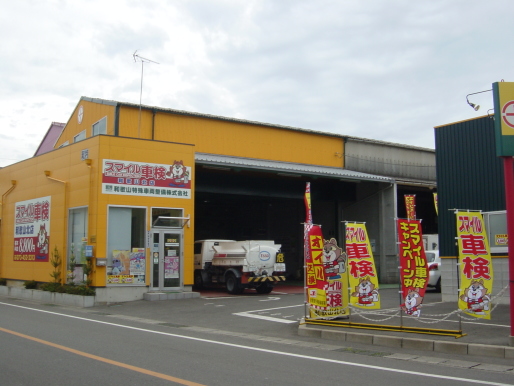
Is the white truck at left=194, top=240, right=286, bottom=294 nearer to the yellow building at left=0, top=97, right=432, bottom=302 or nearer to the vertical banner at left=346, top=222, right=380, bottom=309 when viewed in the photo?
the yellow building at left=0, top=97, right=432, bottom=302

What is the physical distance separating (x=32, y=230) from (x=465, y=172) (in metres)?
17.9

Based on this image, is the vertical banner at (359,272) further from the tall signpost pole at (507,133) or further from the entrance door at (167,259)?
the entrance door at (167,259)

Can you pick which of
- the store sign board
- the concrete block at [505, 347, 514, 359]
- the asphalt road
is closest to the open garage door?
the asphalt road

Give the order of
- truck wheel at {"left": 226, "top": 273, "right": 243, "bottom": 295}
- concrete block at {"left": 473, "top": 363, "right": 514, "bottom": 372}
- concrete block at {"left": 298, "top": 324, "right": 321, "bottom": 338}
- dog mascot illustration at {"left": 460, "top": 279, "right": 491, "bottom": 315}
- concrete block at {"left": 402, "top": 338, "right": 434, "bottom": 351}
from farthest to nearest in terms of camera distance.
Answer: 1. truck wheel at {"left": 226, "top": 273, "right": 243, "bottom": 295}
2. concrete block at {"left": 298, "top": 324, "right": 321, "bottom": 338}
3. dog mascot illustration at {"left": 460, "top": 279, "right": 491, "bottom": 315}
4. concrete block at {"left": 402, "top": 338, "right": 434, "bottom": 351}
5. concrete block at {"left": 473, "top": 363, "right": 514, "bottom": 372}

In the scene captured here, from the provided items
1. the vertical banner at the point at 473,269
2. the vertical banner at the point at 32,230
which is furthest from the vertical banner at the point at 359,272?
the vertical banner at the point at 32,230

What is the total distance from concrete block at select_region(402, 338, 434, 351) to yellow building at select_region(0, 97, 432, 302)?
11.7 meters

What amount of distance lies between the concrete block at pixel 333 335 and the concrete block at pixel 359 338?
11 centimetres

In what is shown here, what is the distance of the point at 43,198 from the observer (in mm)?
23125

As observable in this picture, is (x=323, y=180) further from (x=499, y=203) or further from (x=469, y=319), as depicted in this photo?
(x=469, y=319)

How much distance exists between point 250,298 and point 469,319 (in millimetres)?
9351

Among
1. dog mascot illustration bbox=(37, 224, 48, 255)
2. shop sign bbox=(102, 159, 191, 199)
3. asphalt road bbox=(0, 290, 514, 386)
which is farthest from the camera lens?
dog mascot illustration bbox=(37, 224, 48, 255)

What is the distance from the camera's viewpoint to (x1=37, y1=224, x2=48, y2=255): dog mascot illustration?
22.5 metres

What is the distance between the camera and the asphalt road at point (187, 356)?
723cm

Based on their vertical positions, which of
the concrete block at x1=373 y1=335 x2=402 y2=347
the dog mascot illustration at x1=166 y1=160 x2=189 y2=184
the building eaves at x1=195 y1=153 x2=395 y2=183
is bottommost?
the concrete block at x1=373 y1=335 x2=402 y2=347
